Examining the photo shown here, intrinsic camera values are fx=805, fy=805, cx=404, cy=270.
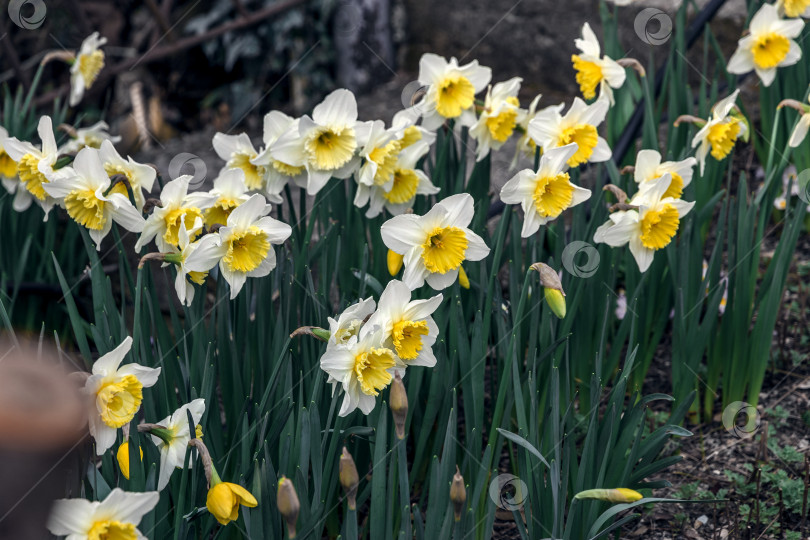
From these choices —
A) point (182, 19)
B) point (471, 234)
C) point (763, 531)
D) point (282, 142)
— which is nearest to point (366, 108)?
point (182, 19)

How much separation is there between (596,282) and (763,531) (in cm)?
61

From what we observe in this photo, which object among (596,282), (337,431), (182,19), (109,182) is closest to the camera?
(337,431)

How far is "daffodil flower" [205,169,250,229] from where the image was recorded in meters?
1.62

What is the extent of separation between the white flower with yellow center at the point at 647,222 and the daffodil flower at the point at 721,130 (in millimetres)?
268

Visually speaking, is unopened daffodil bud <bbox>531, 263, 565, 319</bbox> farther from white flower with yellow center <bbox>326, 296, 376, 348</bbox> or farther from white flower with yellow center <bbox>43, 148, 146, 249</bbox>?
white flower with yellow center <bbox>43, 148, 146, 249</bbox>

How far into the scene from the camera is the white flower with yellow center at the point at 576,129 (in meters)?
1.75

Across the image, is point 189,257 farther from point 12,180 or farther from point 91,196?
point 12,180

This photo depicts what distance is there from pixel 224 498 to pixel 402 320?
397 millimetres

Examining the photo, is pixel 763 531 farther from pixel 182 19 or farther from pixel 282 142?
pixel 182 19

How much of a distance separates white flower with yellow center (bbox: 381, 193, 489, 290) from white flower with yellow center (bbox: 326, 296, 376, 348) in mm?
119

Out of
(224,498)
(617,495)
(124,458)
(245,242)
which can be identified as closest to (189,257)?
(245,242)

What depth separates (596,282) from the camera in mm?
1818

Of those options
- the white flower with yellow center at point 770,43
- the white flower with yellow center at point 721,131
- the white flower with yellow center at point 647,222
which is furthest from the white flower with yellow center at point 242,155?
the white flower with yellow center at point 770,43

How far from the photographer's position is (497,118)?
193cm
